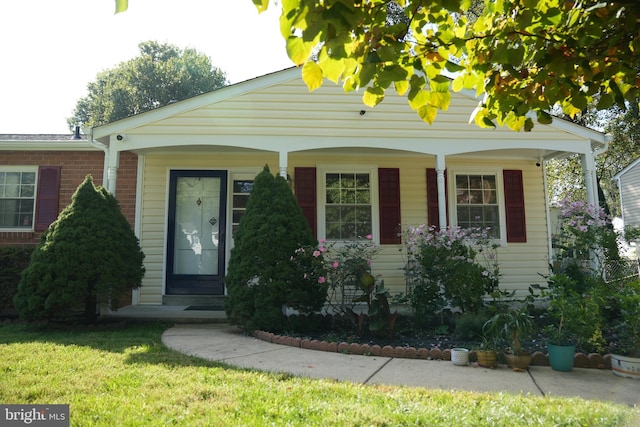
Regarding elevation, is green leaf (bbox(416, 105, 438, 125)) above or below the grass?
above

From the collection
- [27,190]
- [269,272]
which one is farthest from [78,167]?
[269,272]

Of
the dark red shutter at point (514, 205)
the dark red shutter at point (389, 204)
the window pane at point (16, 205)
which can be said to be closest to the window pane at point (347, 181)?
the dark red shutter at point (389, 204)

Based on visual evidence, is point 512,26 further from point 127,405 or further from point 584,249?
point 584,249

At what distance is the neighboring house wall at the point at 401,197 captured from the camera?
7707 mm

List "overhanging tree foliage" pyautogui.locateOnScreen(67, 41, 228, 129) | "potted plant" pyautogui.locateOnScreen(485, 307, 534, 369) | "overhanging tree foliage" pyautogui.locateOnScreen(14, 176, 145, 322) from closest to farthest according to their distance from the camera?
"potted plant" pyautogui.locateOnScreen(485, 307, 534, 369), "overhanging tree foliage" pyautogui.locateOnScreen(14, 176, 145, 322), "overhanging tree foliage" pyautogui.locateOnScreen(67, 41, 228, 129)

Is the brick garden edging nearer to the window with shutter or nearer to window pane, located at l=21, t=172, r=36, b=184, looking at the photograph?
the window with shutter

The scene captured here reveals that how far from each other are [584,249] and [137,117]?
7142mm

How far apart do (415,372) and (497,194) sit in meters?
5.43

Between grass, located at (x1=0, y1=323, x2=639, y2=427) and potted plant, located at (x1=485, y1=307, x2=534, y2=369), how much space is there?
38.2 inches

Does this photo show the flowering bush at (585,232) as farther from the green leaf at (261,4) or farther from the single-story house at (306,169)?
the green leaf at (261,4)

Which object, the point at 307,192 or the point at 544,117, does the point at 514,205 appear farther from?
the point at 544,117

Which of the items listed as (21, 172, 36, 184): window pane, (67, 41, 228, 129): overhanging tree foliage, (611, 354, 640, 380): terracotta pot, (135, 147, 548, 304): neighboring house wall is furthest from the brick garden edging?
(67, 41, 228, 129): overhanging tree foliage

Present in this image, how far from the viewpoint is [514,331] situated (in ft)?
13.3

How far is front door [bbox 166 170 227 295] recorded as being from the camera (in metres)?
7.67
